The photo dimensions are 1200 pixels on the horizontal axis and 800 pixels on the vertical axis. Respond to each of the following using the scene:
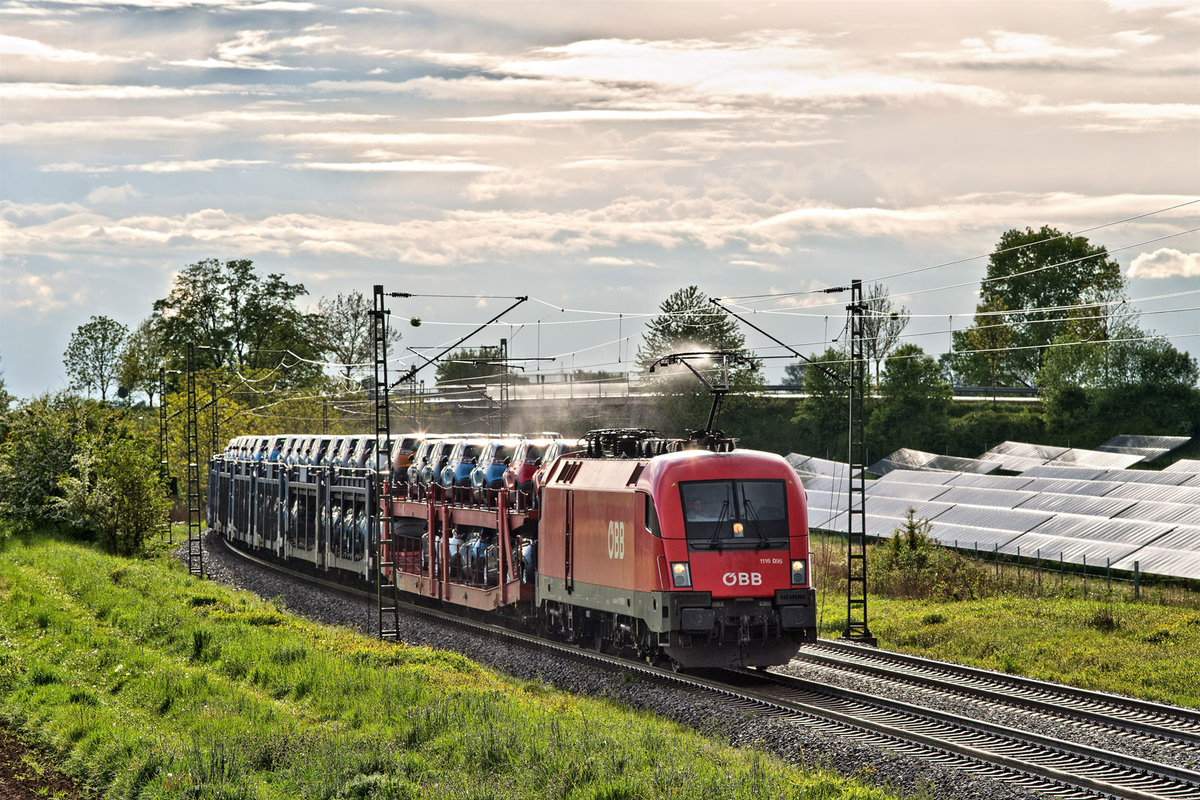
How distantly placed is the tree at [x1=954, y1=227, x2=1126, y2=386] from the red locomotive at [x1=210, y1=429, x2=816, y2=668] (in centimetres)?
8050

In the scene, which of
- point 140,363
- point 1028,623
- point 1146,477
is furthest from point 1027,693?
point 140,363

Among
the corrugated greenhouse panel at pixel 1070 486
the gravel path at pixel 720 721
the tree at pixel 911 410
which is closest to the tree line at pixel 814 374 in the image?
the tree at pixel 911 410

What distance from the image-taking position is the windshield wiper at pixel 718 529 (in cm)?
2028

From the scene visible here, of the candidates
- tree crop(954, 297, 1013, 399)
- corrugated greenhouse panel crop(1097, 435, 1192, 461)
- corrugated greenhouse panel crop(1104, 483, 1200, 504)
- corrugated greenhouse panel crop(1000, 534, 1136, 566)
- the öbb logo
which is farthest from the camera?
tree crop(954, 297, 1013, 399)

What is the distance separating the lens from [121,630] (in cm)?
2502

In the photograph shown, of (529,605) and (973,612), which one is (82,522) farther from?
(973,612)

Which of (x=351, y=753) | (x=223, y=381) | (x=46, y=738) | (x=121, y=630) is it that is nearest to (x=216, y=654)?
(x=121, y=630)

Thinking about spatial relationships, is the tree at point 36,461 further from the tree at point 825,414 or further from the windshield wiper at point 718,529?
the tree at point 825,414

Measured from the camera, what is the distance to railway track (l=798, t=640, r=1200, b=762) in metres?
17.3

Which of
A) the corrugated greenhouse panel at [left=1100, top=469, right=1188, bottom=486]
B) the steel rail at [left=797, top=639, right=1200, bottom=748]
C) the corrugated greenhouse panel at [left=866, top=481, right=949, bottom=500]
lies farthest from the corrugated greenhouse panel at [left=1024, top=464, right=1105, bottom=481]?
the steel rail at [left=797, top=639, right=1200, bottom=748]

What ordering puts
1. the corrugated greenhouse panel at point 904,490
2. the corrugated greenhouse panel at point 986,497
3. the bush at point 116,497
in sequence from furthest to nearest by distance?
the corrugated greenhouse panel at point 904,490
the corrugated greenhouse panel at point 986,497
the bush at point 116,497

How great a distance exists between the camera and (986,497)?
161ft

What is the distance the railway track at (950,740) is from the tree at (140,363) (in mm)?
91227

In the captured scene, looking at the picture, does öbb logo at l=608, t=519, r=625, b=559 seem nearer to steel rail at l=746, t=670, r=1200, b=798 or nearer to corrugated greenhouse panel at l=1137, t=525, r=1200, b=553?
steel rail at l=746, t=670, r=1200, b=798
